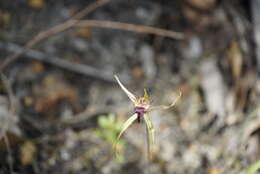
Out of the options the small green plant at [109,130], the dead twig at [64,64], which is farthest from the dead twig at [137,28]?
the small green plant at [109,130]

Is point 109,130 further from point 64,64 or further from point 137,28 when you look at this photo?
point 137,28

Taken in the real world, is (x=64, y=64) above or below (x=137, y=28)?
below

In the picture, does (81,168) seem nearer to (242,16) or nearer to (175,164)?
(175,164)

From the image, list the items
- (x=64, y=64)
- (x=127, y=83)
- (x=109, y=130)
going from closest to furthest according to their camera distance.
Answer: (x=109, y=130)
(x=64, y=64)
(x=127, y=83)

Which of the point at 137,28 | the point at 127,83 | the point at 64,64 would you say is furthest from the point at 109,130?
the point at 137,28

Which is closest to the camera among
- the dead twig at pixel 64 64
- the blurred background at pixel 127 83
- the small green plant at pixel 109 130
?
the blurred background at pixel 127 83

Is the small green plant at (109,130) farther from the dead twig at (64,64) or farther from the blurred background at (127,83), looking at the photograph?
the dead twig at (64,64)

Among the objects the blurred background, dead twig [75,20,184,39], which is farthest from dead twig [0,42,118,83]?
dead twig [75,20,184,39]
